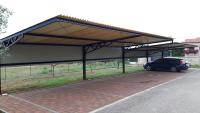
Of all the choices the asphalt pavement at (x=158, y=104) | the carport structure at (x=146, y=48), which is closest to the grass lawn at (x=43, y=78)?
the carport structure at (x=146, y=48)

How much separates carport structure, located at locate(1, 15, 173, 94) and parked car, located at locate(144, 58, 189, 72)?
743 centimetres

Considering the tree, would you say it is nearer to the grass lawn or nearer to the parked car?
the grass lawn

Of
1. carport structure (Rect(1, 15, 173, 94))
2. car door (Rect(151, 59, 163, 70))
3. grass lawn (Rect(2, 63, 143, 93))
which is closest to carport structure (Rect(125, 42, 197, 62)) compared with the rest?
car door (Rect(151, 59, 163, 70))

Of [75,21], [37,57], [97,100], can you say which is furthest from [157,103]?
[37,57]

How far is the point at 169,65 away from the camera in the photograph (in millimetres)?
22938

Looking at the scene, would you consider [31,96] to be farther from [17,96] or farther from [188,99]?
[188,99]

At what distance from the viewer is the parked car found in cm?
2238

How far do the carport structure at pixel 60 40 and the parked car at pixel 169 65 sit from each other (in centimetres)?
743

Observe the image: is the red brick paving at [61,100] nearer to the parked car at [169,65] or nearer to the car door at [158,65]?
the parked car at [169,65]

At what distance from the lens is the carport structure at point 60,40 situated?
374 inches

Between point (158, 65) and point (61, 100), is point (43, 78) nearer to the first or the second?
point (61, 100)

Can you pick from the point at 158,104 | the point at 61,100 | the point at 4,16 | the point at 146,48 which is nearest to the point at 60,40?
the point at 61,100

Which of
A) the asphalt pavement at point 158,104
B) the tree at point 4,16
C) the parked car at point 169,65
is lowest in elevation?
the asphalt pavement at point 158,104

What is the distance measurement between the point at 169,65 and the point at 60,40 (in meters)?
13.6
